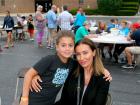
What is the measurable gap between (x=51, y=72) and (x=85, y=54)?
37 centimetres

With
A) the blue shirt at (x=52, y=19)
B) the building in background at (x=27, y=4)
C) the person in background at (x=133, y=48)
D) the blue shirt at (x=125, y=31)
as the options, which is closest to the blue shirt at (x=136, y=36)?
the person in background at (x=133, y=48)

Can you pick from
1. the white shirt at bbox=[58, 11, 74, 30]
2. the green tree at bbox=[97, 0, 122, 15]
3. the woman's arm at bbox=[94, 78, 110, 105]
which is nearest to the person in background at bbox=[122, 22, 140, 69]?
the white shirt at bbox=[58, 11, 74, 30]

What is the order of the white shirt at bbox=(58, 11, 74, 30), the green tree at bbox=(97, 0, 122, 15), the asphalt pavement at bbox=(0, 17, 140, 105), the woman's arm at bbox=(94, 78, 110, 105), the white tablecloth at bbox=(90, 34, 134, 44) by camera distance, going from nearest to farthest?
the woman's arm at bbox=(94, 78, 110, 105) < the asphalt pavement at bbox=(0, 17, 140, 105) < the white tablecloth at bbox=(90, 34, 134, 44) < the white shirt at bbox=(58, 11, 74, 30) < the green tree at bbox=(97, 0, 122, 15)

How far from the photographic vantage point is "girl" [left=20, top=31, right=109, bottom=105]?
13.3 feet

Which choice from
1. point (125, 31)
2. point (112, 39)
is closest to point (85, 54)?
point (112, 39)

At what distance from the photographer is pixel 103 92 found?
395cm

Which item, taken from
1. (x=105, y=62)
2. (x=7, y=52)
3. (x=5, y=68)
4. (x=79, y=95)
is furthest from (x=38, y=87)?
(x=7, y=52)

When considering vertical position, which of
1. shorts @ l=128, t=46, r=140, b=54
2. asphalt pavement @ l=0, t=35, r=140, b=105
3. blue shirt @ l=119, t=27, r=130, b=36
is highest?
blue shirt @ l=119, t=27, r=130, b=36

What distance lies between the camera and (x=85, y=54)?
402 cm

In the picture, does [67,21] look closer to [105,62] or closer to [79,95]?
[105,62]

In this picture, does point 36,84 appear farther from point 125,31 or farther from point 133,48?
point 125,31

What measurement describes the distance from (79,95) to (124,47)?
994 centimetres

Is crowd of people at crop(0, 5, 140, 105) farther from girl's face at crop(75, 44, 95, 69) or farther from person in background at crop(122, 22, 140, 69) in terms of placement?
person in background at crop(122, 22, 140, 69)

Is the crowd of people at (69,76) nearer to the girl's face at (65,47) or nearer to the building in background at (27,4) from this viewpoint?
the girl's face at (65,47)
